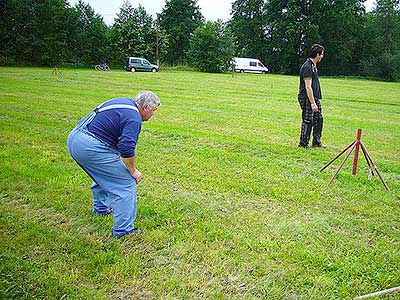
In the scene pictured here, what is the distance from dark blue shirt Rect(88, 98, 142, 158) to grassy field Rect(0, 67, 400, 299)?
92 cm

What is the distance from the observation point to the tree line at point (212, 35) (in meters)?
36.5

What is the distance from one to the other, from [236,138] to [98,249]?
16.5 feet

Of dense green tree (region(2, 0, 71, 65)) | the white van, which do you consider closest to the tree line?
dense green tree (region(2, 0, 71, 65))

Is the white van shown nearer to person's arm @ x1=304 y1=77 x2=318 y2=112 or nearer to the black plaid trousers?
the black plaid trousers

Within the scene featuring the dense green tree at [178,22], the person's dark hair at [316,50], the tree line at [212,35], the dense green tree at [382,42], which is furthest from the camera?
the dense green tree at [178,22]

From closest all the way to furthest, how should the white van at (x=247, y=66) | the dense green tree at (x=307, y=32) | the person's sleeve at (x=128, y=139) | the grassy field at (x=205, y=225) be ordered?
the grassy field at (x=205, y=225) → the person's sleeve at (x=128, y=139) → the white van at (x=247, y=66) → the dense green tree at (x=307, y=32)

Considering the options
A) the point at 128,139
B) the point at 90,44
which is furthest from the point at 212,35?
the point at 128,139

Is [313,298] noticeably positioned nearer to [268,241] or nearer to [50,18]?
[268,241]

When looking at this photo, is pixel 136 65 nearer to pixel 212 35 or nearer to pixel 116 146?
pixel 212 35

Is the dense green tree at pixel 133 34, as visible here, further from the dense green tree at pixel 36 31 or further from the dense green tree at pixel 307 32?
the dense green tree at pixel 307 32

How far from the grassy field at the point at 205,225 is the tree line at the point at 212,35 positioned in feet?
109

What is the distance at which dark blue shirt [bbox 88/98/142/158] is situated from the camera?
10.6 ft

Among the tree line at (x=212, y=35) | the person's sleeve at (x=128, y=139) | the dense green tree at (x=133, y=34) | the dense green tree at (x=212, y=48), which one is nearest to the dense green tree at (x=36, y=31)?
the tree line at (x=212, y=35)

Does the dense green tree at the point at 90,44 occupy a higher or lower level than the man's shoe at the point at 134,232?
higher
